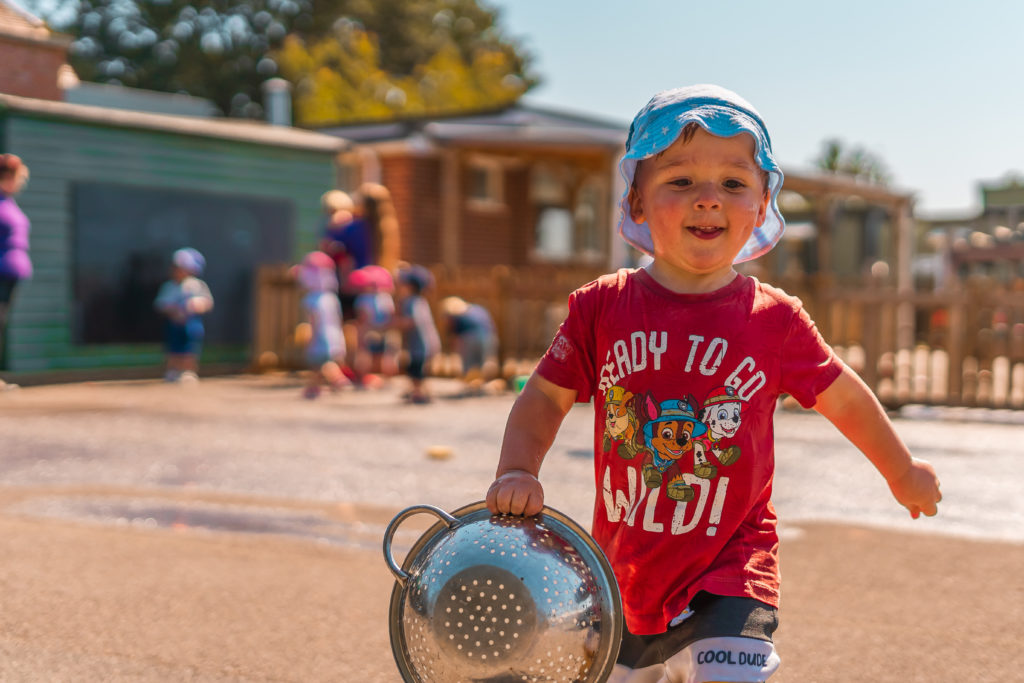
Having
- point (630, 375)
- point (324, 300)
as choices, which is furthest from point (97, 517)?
point (324, 300)

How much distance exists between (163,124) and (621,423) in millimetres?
13359

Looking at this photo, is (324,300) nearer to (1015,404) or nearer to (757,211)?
(1015,404)

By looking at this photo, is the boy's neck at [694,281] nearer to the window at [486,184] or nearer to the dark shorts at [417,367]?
the dark shorts at [417,367]

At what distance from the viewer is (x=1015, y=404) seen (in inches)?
438

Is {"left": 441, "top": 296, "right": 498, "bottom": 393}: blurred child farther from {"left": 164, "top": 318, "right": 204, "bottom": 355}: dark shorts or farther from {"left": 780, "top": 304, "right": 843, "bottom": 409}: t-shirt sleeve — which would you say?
{"left": 780, "top": 304, "right": 843, "bottom": 409}: t-shirt sleeve

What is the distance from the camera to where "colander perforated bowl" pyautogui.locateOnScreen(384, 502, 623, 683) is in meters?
2.19

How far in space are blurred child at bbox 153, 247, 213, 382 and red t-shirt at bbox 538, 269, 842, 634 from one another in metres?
11.6

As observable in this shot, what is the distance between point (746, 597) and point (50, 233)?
41.4 ft

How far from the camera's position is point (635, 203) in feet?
8.59

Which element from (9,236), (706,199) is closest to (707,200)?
(706,199)

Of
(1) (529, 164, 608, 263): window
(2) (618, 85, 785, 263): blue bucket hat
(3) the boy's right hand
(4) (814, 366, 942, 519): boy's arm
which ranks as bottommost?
(3) the boy's right hand

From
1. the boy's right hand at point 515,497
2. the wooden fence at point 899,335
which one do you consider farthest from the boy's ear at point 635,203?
the wooden fence at point 899,335

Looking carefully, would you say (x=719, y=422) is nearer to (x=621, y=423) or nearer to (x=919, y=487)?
(x=621, y=423)

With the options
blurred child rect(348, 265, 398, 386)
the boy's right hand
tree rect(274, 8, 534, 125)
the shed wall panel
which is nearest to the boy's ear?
the boy's right hand
